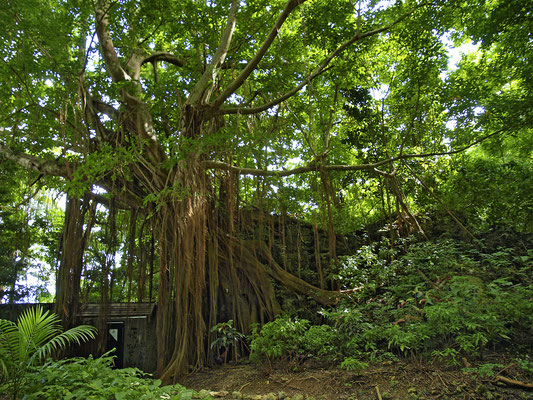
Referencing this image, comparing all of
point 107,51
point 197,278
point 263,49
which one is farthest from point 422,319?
point 107,51

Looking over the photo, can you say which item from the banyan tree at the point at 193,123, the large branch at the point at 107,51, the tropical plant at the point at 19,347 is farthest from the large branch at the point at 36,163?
the tropical plant at the point at 19,347

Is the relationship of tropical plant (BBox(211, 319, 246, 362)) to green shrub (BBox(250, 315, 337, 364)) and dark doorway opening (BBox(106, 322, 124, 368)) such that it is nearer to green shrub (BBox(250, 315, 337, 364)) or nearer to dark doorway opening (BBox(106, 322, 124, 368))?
green shrub (BBox(250, 315, 337, 364))

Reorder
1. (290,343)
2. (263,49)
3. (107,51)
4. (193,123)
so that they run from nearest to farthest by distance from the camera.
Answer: (290,343)
(263,49)
(193,123)
(107,51)

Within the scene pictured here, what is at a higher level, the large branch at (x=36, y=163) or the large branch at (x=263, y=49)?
the large branch at (x=263, y=49)

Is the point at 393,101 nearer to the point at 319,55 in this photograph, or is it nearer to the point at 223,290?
the point at 319,55

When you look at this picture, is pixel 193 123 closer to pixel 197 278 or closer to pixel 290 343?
pixel 197 278

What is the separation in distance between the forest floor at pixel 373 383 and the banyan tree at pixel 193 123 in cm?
96

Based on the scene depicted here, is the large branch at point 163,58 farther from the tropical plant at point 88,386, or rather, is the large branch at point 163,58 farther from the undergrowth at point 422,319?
the tropical plant at point 88,386

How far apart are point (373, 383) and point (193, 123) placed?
3.55 metres

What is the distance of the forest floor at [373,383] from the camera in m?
2.53

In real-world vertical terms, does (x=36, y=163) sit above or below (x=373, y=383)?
above

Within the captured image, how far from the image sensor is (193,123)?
470 cm

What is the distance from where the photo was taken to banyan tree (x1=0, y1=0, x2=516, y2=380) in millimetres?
4434

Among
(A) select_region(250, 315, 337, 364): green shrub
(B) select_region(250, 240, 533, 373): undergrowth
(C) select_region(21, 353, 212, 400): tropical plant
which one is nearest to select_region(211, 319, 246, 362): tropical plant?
(B) select_region(250, 240, 533, 373): undergrowth
